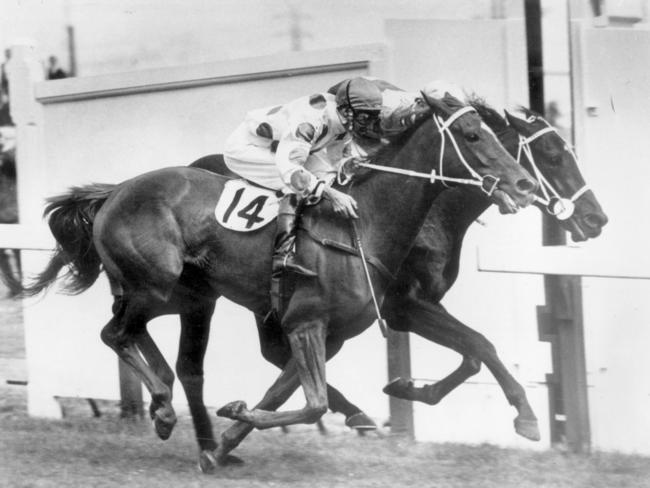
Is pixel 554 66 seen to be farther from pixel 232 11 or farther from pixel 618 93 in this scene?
pixel 232 11

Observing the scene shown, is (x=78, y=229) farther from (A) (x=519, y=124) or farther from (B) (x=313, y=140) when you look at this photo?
(A) (x=519, y=124)

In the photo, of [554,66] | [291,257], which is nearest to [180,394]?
[291,257]

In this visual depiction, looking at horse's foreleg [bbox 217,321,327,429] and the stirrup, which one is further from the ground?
the stirrup

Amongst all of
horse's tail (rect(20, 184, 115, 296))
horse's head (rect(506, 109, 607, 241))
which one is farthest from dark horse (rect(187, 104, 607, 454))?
horse's tail (rect(20, 184, 115, 296))

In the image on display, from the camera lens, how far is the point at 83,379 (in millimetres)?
7090

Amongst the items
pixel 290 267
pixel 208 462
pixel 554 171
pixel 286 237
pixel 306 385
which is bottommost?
pixel 208 462

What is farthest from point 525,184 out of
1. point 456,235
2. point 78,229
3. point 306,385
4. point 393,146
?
point 78,229

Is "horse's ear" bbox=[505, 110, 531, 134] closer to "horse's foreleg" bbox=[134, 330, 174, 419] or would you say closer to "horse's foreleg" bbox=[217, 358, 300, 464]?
"horse's foreleg" bbox=[217, 358, 300, 464]

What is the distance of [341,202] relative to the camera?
16.1 feet

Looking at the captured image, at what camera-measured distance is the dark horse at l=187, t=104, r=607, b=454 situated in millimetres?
5395

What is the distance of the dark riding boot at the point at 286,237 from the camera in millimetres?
4984

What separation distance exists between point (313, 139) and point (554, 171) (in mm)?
1340

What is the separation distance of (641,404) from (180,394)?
2.92 metres

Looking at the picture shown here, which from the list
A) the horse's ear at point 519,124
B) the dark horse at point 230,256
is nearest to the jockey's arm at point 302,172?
the dark horse at point 230,256
